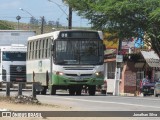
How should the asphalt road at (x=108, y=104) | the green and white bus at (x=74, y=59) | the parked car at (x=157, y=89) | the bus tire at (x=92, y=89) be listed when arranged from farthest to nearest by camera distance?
1. the parked car at (x=157, y=89)
2. the bus tire at (x=92, y=89)
3. the green and white bus at (x=74, y=59)
4. the asphalt road at (x=108, y=104)

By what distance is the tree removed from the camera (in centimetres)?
4081

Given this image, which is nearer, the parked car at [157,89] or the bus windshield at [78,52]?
the bus windshield at [78,52]

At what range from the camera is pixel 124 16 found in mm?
42438

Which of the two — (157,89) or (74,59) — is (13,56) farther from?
(157,89)

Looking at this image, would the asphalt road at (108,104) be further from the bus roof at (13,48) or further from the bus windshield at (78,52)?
the bus roof at (13,48)

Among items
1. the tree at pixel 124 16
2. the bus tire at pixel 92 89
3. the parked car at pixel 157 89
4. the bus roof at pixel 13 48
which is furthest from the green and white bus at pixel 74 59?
the parked car at pixel 157 89

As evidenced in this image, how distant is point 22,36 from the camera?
1654 inches

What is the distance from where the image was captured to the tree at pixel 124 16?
4081 cm

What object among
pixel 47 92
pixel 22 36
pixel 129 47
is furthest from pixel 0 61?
pixel 129 47

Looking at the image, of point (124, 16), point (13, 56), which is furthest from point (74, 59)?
point (124, 16)

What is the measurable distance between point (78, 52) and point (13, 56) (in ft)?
32.7

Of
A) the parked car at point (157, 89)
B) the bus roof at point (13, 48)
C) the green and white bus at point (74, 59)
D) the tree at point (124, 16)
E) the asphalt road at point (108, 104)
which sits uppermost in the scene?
the tree at point (124, 16)

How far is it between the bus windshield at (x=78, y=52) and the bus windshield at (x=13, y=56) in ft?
30.8

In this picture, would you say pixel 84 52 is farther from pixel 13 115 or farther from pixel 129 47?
pixel 129 47
